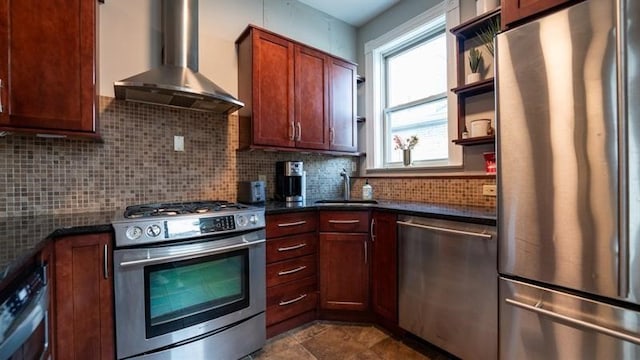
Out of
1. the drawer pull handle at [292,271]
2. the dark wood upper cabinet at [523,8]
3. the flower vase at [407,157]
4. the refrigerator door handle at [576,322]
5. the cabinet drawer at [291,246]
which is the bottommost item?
the drawer pull handle at [292,271]

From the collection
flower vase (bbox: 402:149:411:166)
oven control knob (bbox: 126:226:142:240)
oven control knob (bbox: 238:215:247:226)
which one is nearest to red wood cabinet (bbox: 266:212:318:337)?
oven control knob (bbox: 238:215:247:226)

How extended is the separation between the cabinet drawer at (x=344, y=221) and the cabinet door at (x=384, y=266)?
0.08 m

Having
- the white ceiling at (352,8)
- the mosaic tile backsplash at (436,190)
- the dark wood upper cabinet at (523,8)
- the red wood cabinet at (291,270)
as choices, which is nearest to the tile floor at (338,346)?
the red wood cabinet at (291,270)

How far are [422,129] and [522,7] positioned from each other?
1521 millimetres

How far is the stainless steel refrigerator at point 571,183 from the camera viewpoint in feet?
3.41

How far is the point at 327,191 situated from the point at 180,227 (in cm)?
175

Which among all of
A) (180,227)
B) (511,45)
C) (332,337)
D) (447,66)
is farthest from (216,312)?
(447,66)

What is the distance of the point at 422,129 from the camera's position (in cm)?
283

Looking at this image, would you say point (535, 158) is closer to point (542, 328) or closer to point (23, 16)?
point (542, 328)

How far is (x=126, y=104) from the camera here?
203 centimetres

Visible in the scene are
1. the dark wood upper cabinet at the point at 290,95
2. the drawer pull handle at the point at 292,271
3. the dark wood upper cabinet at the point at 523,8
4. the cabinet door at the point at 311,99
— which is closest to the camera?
the dark wood upper cabinet at the point at 523,8

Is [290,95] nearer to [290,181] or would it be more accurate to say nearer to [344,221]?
[290,181]

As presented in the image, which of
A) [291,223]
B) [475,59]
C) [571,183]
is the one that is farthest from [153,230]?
[475,59]

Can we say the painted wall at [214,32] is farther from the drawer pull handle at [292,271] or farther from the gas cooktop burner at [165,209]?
the drawer pull handle at [292,271]
